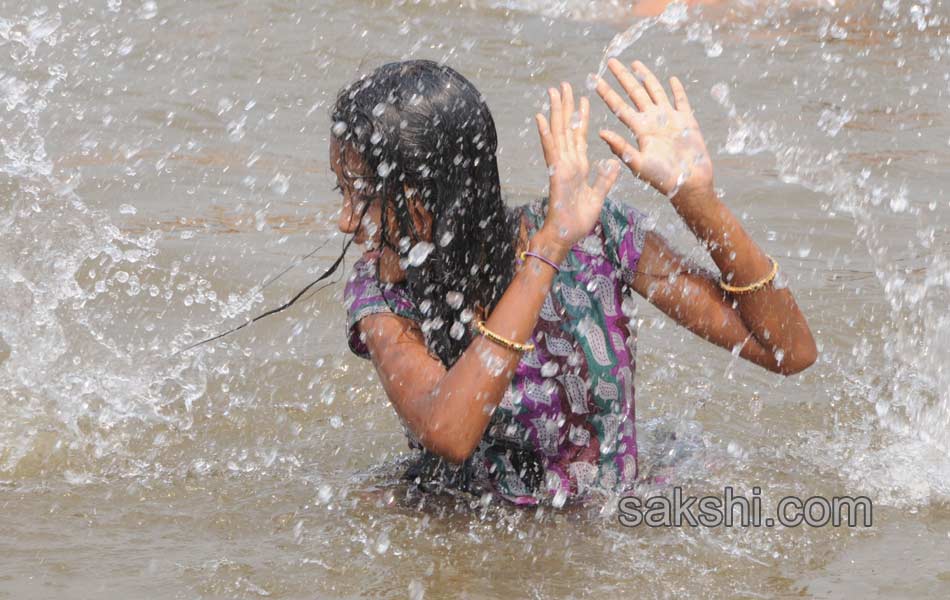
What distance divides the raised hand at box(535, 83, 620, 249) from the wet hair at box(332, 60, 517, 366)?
16cm

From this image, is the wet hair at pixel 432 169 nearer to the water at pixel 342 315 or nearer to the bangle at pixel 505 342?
the bangle at pixel 505 342

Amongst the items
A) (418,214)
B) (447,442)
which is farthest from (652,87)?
(447,442)

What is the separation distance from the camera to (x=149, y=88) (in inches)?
290

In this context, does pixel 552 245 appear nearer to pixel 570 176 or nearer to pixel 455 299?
pixel 570 176

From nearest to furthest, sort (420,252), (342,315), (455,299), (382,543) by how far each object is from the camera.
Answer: (420,252), (455,299), (382,543), (342,315)

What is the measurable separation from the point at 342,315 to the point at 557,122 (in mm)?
2489

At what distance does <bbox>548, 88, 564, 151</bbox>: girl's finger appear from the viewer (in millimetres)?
2457

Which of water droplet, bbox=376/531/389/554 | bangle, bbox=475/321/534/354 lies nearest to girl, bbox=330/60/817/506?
bangle, bbox=475/321/534/354

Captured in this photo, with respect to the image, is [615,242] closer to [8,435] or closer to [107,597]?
[107,597]

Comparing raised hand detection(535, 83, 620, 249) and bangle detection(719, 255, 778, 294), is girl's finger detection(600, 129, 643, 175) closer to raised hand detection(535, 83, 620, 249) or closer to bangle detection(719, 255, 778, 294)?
raised hand detection(535, 83, 620, 249)

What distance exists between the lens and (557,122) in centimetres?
247

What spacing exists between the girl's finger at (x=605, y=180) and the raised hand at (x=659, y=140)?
0.07 metres

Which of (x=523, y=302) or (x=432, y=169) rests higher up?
(x=432, y=169)

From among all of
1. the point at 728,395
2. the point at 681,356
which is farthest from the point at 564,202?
the point at 681,356
